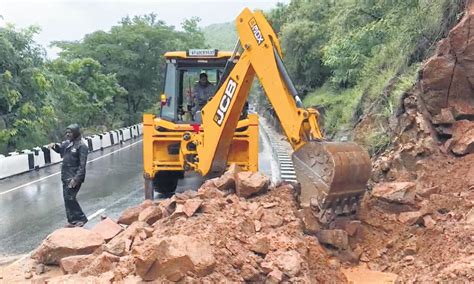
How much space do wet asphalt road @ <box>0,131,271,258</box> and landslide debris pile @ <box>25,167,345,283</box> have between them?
7.47 feet

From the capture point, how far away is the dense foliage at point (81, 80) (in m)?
21.0

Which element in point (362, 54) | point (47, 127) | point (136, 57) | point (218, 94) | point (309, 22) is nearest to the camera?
point (218, 94)

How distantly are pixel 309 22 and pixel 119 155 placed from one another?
11.9 m

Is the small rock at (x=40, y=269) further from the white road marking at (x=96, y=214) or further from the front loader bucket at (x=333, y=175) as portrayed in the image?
the white road marking at (x=96, y=214)

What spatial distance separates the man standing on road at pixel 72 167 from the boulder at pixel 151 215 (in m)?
2.22

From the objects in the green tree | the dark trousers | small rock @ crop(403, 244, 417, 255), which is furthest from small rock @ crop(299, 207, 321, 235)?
the green tree

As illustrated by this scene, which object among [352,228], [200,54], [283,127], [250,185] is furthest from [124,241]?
[200,54]

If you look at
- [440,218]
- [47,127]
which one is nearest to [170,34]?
[47,127]

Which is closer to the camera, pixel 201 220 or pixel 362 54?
pixel 201 220

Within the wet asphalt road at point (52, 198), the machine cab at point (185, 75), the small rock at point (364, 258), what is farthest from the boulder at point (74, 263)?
the machine cab at point (185, 75)

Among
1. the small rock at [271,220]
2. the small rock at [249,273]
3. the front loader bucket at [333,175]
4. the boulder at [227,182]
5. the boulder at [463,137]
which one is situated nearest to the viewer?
the small rock at [249,273]

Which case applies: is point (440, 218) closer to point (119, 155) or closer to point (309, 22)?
point (119, 155)

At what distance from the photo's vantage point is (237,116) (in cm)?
818

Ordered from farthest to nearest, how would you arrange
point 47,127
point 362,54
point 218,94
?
point 47,127 < point 362,54 < point 218,94
